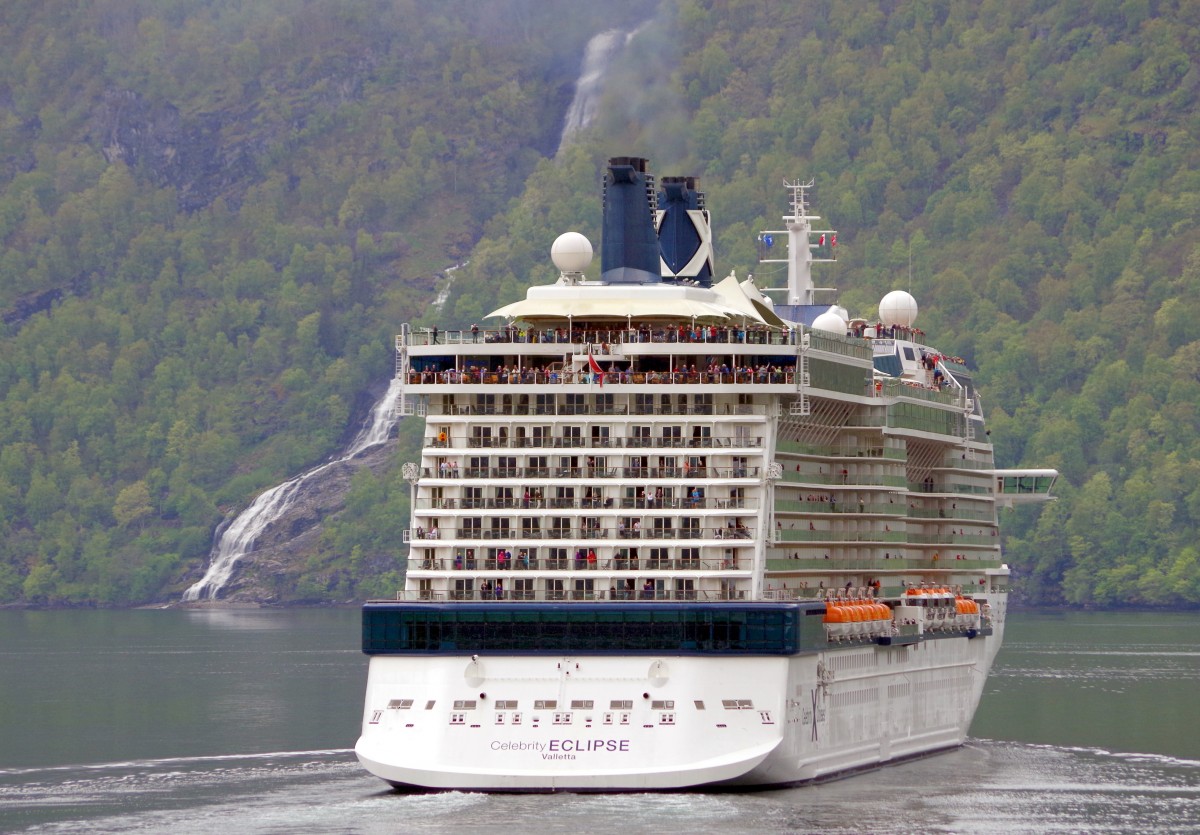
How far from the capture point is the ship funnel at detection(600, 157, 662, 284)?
99.6 m

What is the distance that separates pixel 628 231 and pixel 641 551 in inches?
495

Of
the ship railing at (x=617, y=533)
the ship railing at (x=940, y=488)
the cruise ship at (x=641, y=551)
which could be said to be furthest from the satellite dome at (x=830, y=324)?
the ship railing at (x=617, y=533)

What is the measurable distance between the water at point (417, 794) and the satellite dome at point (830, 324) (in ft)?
48.3

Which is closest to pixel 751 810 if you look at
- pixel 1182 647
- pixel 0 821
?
pixel 0 821

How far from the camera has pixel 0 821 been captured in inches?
3588

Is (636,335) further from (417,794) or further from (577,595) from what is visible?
(417,794)

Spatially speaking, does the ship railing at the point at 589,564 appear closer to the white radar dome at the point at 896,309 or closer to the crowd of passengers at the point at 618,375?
the crowd of passengers at the point at 618,375

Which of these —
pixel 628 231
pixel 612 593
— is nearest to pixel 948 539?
pixel 628 231

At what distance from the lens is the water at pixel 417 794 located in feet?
285

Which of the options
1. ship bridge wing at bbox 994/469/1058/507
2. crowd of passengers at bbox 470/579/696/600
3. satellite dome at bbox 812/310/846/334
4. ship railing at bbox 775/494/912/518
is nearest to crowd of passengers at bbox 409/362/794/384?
ship railing at bbox 775/494/912/518

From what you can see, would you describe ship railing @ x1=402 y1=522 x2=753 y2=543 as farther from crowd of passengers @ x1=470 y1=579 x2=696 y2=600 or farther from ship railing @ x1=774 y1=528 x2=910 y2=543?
ship railing @ x1=774 y1=528 x2=910 y2=543

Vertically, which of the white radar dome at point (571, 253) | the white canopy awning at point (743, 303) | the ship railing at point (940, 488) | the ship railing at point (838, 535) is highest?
the white radar dome at point (571, 253)

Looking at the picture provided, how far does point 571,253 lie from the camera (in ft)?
328

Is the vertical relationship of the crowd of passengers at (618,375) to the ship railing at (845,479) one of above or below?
above
